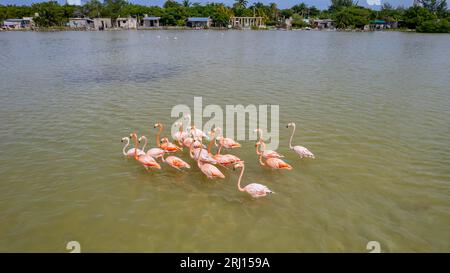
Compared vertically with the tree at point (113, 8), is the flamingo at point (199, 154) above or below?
below

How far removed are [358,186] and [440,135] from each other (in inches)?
220

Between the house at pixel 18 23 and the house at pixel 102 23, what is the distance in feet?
62.8

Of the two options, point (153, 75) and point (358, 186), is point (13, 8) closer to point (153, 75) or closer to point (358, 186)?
point (153, 75)

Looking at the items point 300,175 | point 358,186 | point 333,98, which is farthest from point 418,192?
point 333,98

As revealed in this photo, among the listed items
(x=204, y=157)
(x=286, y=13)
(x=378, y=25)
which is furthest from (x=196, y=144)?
(x=286, y=13)

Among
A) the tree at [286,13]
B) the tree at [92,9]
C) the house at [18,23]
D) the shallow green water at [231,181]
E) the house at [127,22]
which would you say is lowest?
the shallow green water at [231,181]

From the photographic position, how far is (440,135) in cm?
1205

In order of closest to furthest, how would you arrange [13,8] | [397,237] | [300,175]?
[397,237], [300,175], [13,8]

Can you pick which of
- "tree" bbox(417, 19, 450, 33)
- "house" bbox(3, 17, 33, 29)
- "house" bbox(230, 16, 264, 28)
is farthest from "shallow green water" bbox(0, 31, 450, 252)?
"house" bbox(230, 16, 264, 28)

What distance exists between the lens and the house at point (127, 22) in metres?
112

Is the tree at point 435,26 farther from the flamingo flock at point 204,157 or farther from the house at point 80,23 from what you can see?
the flamingo flock at point 204,157

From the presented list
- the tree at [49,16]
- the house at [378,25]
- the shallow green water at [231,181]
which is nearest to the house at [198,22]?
the tree at [49,16]

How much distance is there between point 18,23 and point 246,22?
257 feet

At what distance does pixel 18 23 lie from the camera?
3994 inches
